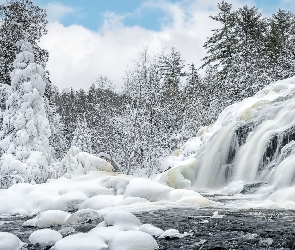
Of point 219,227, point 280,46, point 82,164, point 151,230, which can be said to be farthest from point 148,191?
point 280,46

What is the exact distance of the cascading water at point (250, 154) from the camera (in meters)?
11.8

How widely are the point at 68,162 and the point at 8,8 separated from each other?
800 cm

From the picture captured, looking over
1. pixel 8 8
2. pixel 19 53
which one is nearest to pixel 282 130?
pixel 19 53

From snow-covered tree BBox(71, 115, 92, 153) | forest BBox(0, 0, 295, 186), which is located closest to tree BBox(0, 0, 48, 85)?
forest BBox(0, 0, 295, 186)

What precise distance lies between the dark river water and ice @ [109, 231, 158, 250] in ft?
0.79

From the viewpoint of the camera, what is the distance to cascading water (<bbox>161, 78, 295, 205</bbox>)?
11812 millimetres

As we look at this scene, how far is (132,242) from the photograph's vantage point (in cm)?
497

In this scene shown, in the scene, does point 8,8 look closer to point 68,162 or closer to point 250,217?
A: point 68,162

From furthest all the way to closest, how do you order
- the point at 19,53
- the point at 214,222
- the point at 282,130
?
the point at 19,53 < the point at 282,130 < the point at 214,222

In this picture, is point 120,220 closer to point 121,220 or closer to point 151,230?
point 121,220

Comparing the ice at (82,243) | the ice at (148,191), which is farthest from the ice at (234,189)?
the ice at (82,243)

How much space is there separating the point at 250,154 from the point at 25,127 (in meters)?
8.52

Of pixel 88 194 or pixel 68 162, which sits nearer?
pixel 88 194

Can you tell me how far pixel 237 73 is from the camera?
2670cm
